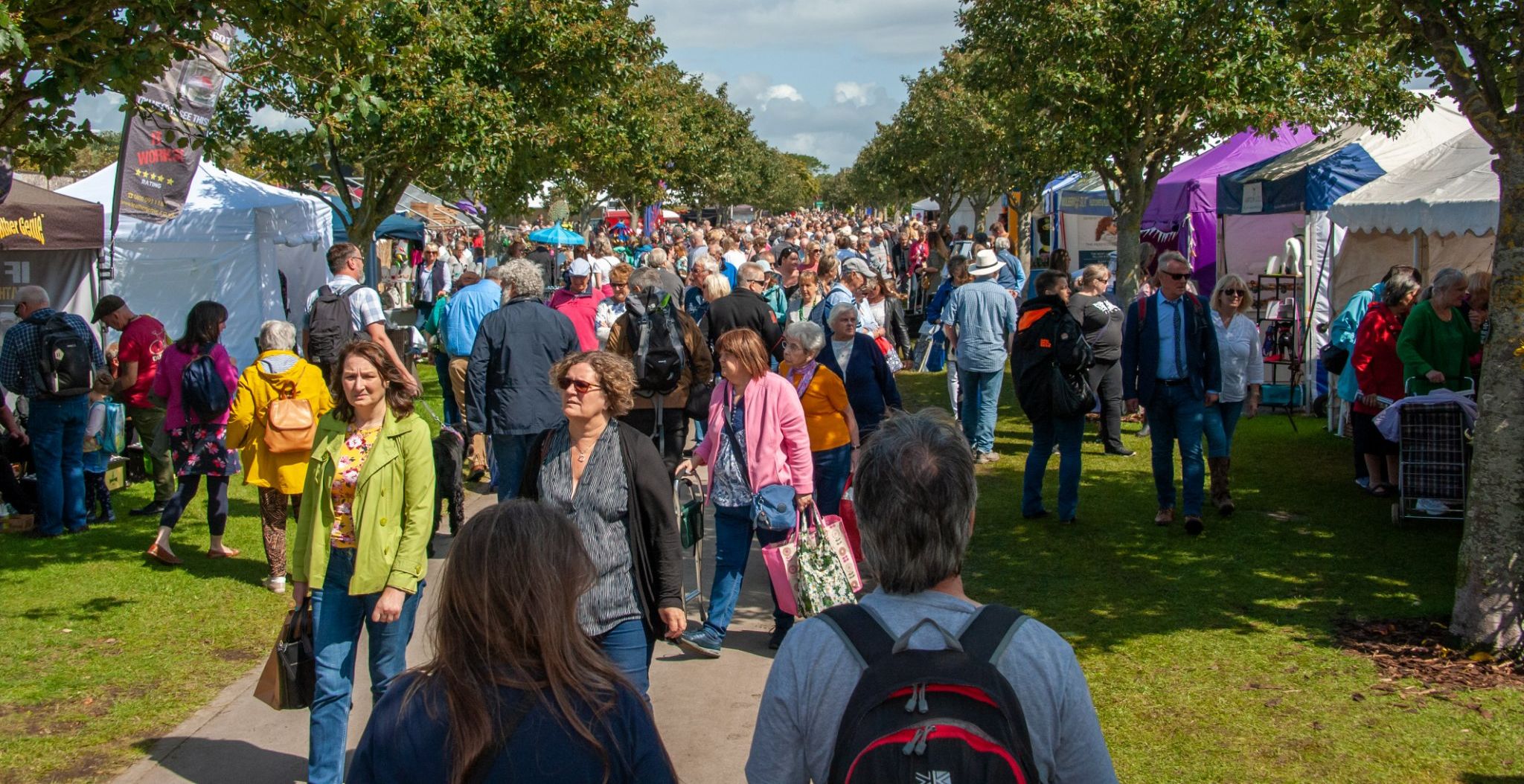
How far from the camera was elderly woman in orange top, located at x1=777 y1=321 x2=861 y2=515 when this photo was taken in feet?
21.2

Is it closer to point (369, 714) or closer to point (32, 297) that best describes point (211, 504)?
point (32, 297)

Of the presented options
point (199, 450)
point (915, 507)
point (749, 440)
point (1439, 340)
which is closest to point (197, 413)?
point (199, 450)

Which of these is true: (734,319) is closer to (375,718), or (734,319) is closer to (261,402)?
(261,402)

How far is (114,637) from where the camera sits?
6691mm

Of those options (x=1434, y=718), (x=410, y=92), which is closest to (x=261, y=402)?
(x=1434, y=718)

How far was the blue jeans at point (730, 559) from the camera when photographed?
5.92 metres

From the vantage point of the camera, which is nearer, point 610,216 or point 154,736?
point 154,736

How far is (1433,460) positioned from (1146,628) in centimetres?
300

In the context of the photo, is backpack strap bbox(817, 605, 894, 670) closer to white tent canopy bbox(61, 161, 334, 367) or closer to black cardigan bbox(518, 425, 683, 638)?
black cardigan bbox(518, 425, 683, 638)

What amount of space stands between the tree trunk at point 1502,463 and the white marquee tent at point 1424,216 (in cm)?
412

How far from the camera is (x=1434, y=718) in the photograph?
4957 mm

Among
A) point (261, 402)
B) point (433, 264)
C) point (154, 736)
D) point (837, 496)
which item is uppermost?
point (433, 264)

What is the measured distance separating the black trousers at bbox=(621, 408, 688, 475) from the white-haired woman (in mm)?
2154

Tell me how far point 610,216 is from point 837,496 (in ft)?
135
